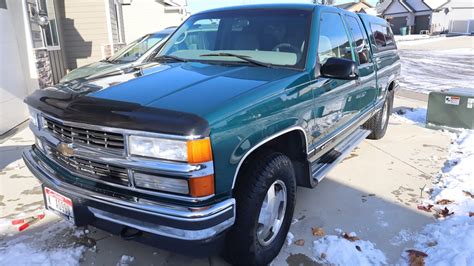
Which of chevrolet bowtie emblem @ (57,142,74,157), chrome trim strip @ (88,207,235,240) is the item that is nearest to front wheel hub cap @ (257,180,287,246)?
chrome trim strip @ (88,207,235,240)

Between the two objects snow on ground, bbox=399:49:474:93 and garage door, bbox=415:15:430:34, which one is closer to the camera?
snow on ground, bbox=399:49:474:93

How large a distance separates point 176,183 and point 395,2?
6333 centimetres

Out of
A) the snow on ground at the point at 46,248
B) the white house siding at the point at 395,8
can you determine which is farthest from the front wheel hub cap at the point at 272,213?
the white house siding at the point at 395,8

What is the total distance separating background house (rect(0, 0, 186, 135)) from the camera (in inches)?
269

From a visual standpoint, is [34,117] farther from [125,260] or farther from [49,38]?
[49,38]

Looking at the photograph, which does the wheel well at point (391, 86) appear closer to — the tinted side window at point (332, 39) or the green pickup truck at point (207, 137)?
the tinted side window at point (332, 39)

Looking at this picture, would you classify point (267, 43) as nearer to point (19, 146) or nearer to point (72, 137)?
point (72, 137)

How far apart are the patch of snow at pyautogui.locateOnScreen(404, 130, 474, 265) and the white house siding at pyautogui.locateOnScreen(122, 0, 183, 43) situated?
14.6 meters

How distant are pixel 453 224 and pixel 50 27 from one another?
387 inches

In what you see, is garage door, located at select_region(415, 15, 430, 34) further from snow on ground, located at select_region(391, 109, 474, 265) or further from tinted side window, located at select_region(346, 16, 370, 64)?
tinted side window, located at select_region(346, 16, 370, 64)

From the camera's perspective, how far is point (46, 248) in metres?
→ 3.12

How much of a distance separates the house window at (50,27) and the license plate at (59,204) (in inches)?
286

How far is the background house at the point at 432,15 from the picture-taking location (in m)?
52.4

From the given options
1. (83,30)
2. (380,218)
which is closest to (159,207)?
(380,218)
